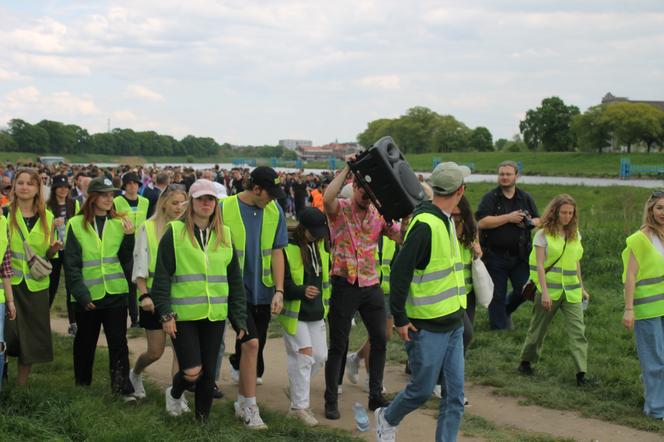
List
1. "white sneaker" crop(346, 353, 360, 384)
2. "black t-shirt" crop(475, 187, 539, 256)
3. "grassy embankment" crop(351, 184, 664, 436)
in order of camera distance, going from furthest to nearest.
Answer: "black t-shirt" crop(475, 187, 539, 256), "white sneaker" crop(346, 353, 360, 384), "grassy embankment" crop(351, 184, 664, 436)

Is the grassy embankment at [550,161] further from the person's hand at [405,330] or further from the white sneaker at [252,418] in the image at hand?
the person's hand at [405,330]

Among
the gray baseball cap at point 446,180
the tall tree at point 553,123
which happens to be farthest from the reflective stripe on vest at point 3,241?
the tall tree at point 553,123

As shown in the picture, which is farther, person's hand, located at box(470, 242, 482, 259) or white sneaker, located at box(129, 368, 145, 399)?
person's hand, located at box(470, 242, 482, 259)

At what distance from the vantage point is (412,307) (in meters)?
5.16

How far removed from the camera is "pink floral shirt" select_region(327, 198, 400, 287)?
21.4 ft

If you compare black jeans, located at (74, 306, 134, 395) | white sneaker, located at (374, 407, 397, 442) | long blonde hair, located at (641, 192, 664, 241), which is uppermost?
long blonde hair, located at (641, 192, 664, 241)

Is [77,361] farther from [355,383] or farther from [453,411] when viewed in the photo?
[453,411]

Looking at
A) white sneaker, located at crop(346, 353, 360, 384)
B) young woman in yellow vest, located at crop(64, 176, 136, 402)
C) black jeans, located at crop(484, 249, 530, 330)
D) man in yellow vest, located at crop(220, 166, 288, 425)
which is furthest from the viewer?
black jeans, located at crop(484, 249, 530, 330)

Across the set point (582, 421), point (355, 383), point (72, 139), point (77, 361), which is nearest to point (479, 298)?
point (582, 421)

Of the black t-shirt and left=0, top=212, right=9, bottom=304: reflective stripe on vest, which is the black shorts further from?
the black t-shirt

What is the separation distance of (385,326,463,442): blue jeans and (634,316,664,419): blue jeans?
2.47 meters

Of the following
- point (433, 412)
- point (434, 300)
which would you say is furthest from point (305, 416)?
point (434, 300)

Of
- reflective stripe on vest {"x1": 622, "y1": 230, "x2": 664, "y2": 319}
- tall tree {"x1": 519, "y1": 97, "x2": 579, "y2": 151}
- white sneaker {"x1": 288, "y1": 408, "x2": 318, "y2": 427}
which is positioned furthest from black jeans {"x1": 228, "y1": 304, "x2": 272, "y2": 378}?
tall tree {"x1": 519, "y1": 97, "x2": 579, "y2": 151}

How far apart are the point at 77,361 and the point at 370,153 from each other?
10.4 feet
